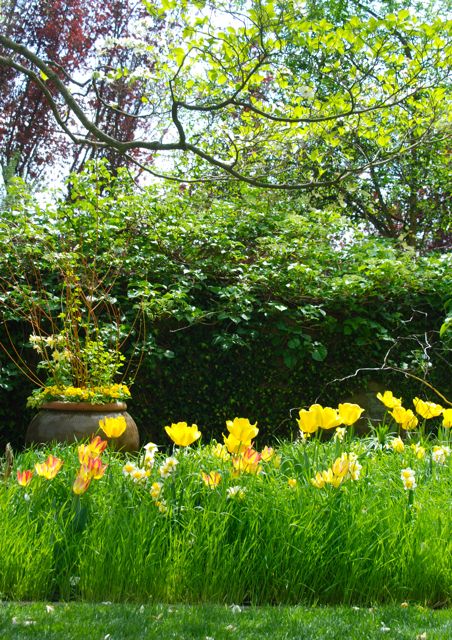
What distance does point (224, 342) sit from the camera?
539 centimetres

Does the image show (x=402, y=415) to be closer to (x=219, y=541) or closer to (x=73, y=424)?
(x=219, y=541)

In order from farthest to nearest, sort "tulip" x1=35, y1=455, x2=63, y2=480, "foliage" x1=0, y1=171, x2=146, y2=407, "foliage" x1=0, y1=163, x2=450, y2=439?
1. "foliage" x1=0, y1=163, x2=450, y2=439
2. "foliage" x1=0, y1=171, x2=146, y2=407
3. "tulip" x1=35, y1=455, x2=63, y2=480

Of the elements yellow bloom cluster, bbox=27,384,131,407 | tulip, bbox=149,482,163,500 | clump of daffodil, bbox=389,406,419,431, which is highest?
clump of daffodil, bbox=389,406,419,431

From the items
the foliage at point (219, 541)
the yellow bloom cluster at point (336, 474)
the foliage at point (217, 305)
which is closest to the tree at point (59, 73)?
the foliage at point (217, 305)

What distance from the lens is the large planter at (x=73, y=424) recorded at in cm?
412

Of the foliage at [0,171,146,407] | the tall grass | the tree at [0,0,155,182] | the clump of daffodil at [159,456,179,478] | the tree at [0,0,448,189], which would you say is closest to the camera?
the tall grass

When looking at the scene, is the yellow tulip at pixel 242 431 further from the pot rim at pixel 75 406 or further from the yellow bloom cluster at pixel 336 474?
the pot rim at pixel 75 406

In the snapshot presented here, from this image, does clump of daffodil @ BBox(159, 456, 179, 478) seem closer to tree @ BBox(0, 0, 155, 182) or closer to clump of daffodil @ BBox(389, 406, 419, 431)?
clump of daffodil @ BBox(389, 406, 419, 431)

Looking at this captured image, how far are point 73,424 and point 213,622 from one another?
241 centimetres

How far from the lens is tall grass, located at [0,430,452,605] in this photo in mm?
2174

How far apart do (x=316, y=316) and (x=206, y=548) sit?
3.56 meters

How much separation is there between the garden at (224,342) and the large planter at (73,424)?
2 centimetres

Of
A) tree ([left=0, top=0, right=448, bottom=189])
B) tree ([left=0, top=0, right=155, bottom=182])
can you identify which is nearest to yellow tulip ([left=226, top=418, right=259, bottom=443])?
tree ([left=0, top=0, right=448, bottom=189])

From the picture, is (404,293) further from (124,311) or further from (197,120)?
(197,120)
